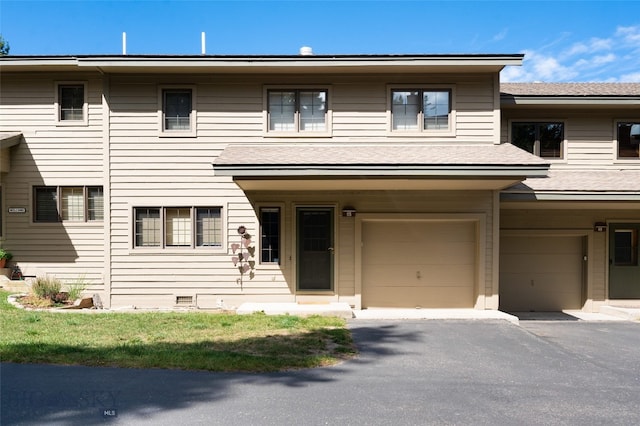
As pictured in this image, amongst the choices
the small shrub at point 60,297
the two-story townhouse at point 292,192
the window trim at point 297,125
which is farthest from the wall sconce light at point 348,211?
the small shrub at point 60,297

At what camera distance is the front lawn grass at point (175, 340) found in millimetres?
5297

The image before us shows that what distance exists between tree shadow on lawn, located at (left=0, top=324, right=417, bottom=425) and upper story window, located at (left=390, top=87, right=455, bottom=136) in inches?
251

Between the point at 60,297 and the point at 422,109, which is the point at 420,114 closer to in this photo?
the point at 422,109

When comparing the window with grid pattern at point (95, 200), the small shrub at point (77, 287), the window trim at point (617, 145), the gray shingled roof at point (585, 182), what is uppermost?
the window trim at point (617, 145)

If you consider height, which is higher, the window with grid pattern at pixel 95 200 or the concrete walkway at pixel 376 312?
the window with grid pattern at pixel 95 200

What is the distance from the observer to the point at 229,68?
9469mm

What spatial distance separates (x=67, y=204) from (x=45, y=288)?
233 centimetres

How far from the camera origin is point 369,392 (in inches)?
179

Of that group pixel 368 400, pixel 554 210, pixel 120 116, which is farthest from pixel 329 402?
pixel 554 210

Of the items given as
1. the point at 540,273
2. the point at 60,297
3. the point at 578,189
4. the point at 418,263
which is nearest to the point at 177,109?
the point at 60,297

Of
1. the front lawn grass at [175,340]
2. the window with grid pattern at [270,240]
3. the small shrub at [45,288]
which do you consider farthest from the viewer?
the window with grid pattern at [270,240]

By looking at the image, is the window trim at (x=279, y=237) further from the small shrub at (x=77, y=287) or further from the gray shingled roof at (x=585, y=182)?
the gray shingled roof at (x=585, y=182)

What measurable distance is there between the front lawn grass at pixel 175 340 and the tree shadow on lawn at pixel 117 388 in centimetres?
20

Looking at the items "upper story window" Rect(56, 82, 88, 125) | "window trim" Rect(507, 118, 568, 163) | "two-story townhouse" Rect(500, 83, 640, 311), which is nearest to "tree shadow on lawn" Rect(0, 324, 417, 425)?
"upper story window" Rect(56, 82, 88, 125)
